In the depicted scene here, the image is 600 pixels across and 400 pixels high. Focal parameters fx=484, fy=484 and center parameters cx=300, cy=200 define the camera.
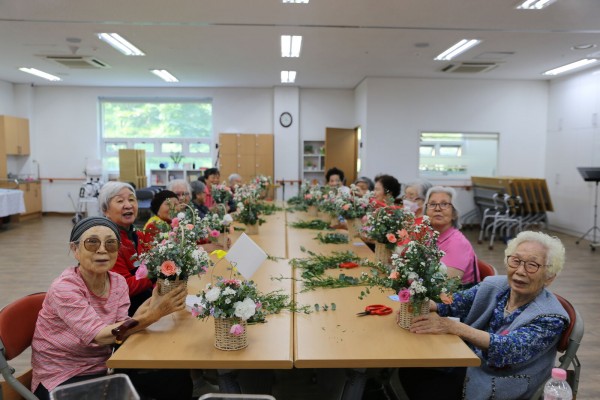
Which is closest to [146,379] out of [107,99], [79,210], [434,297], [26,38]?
[434,297]

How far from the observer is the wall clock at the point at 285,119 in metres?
13.0

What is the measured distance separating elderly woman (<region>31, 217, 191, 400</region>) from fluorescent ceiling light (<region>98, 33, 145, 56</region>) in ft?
20.1

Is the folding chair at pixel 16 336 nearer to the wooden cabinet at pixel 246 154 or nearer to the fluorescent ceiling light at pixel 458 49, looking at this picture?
the fluorescent ceiling light at pixel 458 49

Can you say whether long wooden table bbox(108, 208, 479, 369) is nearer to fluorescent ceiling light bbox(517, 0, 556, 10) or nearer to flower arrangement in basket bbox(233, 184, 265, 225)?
flower arrangement in basket bbox(233, 184, 265, 225)

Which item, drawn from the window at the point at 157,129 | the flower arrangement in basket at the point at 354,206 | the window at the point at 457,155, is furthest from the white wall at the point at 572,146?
the window at the point at 157,129

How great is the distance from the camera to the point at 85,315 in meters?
2.11

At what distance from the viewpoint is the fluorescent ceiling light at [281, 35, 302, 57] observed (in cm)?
764

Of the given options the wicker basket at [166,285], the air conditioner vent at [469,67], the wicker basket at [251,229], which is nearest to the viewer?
the wicker basket at [166,285]

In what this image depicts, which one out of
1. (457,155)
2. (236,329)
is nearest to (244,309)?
(236,329)

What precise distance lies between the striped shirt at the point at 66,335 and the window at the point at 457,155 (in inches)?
397

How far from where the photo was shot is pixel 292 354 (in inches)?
78.2

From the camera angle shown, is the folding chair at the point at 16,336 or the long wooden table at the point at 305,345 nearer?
the long wooden table at the point at 305,345

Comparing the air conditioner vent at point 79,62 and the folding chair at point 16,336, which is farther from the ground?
the air conditioner vent at point 79,62

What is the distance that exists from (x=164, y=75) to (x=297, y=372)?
916 centimetres
